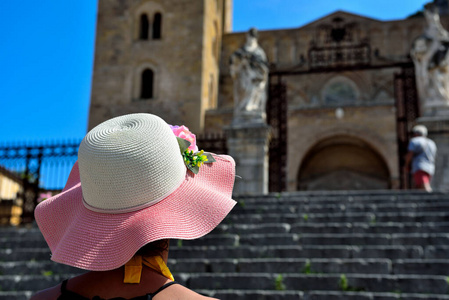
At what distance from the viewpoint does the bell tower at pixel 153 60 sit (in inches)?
912

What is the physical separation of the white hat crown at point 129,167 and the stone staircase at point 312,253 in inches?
154

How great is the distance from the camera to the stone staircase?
5312 mm

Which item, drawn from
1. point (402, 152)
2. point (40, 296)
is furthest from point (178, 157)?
point (402, 152)

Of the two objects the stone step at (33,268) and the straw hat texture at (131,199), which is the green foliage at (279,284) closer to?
the stone step at (33,268)

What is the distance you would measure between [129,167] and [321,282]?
4299mm

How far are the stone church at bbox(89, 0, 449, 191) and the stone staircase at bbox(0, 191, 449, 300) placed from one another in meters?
13.0

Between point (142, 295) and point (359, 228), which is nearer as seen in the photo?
point (142, 295)

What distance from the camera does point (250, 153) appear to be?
11.7 metres

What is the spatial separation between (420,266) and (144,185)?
472cm

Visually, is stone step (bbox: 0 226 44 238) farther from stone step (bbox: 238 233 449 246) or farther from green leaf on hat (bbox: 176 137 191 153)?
green leaf on hat (bbox: 176 137 191 153)

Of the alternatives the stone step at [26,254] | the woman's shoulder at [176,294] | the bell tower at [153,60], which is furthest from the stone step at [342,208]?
the bell tower at [153,60]

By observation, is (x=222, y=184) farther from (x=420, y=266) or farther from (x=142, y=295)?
(x=420, y=266)

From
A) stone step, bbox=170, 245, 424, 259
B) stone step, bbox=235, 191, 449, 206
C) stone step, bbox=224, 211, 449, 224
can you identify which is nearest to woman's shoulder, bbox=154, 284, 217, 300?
stone step, bbox=170, 245, 424, 259

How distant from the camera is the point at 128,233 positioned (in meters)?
1.50
